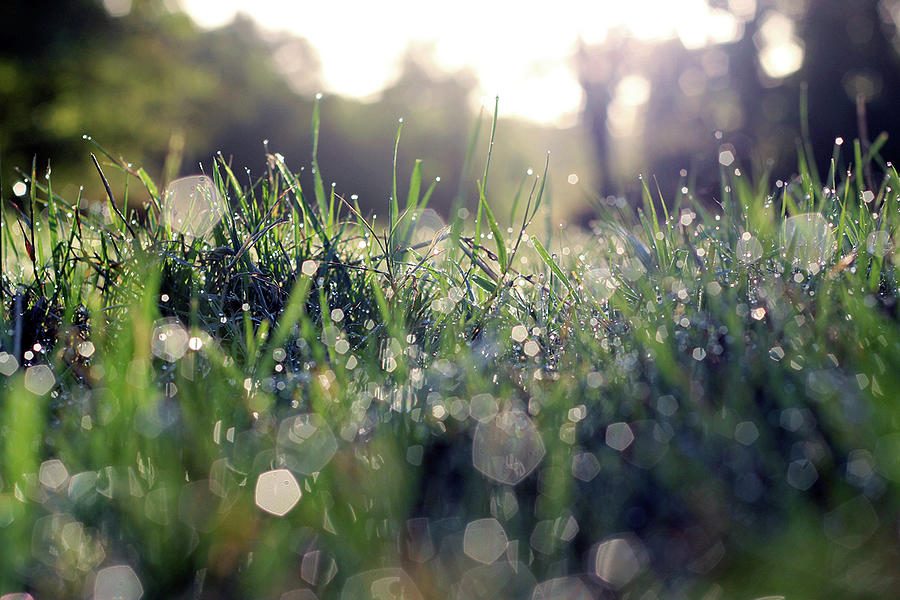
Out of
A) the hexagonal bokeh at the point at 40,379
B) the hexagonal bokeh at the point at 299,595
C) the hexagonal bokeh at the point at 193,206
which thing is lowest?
the hexagonal bokeh at the point at 299,595

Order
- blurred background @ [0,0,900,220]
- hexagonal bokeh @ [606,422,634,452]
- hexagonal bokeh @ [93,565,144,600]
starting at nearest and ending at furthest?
1. hexagonal bokeh @ [93,565,144,600]
2. hexagonal bokeh @ [606,422,634,452]
3. blurred background @ [0,0,900,220]

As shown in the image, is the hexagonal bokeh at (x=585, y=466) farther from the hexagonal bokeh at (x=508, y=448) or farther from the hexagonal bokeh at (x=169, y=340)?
the hexagonal bokeh at (x=169, y=340)

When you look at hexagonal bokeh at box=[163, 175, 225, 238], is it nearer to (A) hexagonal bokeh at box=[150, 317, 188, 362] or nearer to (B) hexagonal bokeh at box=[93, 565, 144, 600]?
(A) hexagonal bokeh at box=[150, 317, 188, 362]

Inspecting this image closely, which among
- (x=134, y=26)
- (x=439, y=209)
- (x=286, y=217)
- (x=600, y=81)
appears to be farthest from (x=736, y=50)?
(x=286, y=217)

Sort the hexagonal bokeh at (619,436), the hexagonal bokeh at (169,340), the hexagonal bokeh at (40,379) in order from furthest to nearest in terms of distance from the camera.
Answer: the hexagonal bokeh at (169,340), the hexagonal bokeh at (40,379), the hexagonal bokeh at (619,436)

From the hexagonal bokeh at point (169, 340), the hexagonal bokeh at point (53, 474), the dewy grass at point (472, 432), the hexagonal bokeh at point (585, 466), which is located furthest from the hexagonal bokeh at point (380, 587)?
the hexagonal bokeh at point (169, 340)

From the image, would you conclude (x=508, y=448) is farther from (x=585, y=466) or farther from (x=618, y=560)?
(x=618, y=560)

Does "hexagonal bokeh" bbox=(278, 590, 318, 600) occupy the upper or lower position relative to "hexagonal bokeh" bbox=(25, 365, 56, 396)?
lower

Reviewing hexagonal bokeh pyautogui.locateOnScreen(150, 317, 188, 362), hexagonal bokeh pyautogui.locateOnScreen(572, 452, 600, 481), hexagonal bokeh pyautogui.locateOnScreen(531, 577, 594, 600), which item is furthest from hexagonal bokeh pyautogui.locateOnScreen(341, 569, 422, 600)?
hexagonal bokeh pyautogui.locateOnScreen(150, 317, 188, 362)

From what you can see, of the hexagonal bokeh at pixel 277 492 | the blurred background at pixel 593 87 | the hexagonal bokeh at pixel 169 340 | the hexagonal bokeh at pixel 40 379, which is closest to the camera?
the hexagonal bokeh at pixel 277 492

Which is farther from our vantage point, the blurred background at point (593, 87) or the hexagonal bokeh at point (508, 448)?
the blurred background at point (593, 87)
